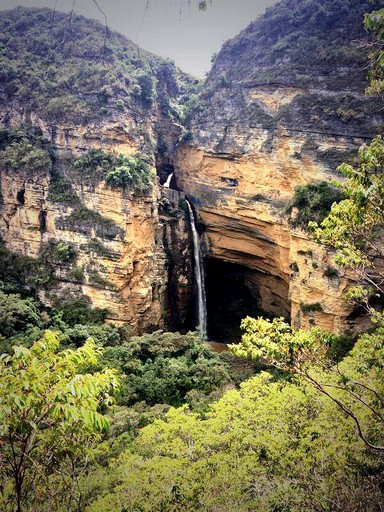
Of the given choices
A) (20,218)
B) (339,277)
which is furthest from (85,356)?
(20,218)

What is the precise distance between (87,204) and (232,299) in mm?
10292

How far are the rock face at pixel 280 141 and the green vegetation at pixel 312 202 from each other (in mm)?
513

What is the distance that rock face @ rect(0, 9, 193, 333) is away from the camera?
18.1m

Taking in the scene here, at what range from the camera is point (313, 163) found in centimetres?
1652

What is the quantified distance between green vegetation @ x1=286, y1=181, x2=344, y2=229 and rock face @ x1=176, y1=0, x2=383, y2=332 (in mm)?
513

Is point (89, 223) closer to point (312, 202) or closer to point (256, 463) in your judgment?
point (312, 202)

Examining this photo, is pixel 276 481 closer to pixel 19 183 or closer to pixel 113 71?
pixel 19 183

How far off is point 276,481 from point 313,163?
13.6 metres

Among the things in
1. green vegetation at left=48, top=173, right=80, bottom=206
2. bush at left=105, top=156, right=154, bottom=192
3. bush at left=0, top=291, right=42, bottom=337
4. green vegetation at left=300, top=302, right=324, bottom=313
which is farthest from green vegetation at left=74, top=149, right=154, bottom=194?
green vegetation at left=300, top=302, right=324, bottom=313

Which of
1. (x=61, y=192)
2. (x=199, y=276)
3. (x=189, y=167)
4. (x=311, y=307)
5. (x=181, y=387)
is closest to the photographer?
(x=181, y=387)

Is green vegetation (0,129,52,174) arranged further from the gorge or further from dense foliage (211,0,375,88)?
dense foliage (211,0,375,88)

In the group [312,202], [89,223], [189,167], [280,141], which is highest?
[280,141]

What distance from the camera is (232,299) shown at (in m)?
22.8

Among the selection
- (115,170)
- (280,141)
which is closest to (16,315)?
(115,170)
